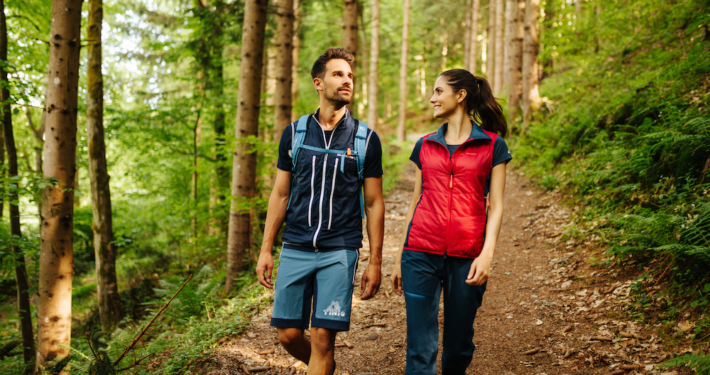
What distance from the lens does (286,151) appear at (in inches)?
117

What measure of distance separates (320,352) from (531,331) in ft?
8.91

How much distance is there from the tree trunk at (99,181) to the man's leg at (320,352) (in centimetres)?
699

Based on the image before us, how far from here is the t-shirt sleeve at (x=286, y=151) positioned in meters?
2.98

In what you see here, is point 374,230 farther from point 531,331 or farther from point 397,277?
point 531,331

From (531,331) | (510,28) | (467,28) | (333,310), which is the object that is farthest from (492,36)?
(333,310)

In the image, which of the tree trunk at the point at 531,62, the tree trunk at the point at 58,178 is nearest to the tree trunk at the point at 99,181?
the tree trunk at the point at 58,178

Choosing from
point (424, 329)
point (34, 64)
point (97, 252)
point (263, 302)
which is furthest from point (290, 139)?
point (34, 64)

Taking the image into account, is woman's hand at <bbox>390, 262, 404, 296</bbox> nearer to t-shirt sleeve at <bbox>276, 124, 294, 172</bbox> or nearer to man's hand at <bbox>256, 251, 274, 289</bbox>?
man's hand at <bbox>256, 251, 274, 289</bbox>

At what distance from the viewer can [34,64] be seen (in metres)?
9.45

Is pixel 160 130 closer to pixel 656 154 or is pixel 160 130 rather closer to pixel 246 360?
pixel 246 360

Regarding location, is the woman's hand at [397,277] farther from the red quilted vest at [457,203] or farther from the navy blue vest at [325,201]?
the navy blue vest at [325,201]

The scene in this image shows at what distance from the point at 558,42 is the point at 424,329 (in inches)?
512

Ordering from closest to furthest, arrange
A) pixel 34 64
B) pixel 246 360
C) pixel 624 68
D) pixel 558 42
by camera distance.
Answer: pixel 246 360 < pixel 34 64 < pixel 624 68 < pixel 558 42

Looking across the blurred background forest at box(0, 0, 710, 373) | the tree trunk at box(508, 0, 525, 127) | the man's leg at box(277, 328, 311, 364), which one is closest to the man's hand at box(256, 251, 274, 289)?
the man's leg at box(277, 328, 311, 364)
